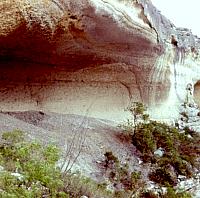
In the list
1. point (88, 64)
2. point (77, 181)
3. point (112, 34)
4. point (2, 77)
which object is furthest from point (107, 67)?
point (77, 181)

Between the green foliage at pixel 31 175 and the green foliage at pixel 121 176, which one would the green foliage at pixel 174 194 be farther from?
the green foliage at pixel 31 175

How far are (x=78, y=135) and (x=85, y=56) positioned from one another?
3.60 ft

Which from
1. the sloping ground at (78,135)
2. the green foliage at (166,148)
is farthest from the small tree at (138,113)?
the sloping ground at (78,135)

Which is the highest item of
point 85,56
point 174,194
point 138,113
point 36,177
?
point 85,56

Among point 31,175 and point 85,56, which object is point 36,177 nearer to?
point 31,175

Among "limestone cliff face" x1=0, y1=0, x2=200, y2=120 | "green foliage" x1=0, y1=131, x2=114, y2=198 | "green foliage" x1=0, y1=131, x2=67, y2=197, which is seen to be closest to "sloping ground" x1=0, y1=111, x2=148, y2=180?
"limestone cliff face" x1=0, y1=0, x2=200, y2=120

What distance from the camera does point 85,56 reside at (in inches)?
278

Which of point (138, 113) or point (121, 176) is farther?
point (138, 113)

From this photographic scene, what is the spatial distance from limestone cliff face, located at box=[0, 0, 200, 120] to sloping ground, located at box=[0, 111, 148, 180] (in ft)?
1.05

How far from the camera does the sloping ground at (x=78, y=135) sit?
19.8 feet

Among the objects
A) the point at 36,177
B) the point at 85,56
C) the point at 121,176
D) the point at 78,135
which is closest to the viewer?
the point at 36,177

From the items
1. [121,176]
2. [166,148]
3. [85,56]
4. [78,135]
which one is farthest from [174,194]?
[85,56]

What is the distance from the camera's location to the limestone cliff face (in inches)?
239

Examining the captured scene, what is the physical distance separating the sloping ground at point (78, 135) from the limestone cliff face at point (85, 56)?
319 millimetres
